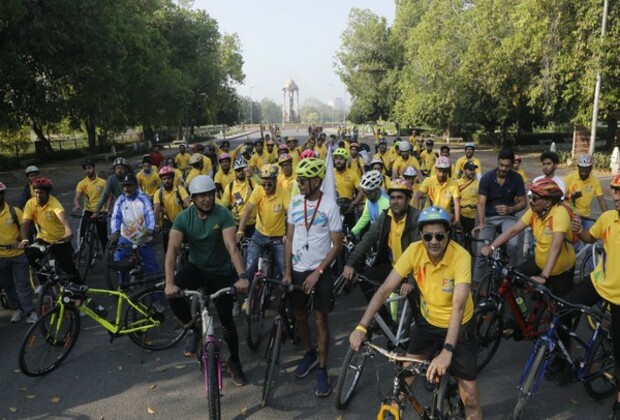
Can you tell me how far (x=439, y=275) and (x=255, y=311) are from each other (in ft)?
8.80

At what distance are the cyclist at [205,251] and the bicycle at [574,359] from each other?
8.14ft

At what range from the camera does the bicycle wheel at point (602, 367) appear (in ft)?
14.3

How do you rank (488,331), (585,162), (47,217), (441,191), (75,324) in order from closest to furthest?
(488,331) < (75,324) < (47,217) < (585,162) < (441,191)

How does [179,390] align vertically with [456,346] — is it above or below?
below

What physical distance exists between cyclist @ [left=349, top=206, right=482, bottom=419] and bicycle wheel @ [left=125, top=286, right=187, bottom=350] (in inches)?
107

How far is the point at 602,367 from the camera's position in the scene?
445cm

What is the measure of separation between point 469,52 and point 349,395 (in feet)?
86.0

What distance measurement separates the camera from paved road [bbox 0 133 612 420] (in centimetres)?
452

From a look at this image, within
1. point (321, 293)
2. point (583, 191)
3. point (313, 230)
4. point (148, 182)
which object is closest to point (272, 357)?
point (321, 293)

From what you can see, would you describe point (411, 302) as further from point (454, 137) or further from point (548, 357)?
point (454, 137)

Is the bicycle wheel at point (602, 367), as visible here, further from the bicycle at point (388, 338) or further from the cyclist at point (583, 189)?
the cyclist at point (583, 189)

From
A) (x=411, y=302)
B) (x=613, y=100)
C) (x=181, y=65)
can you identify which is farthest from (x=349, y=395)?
(x=181, y=65)

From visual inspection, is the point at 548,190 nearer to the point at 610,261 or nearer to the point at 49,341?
the point at 610,261

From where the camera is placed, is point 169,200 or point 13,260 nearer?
point 13,260
